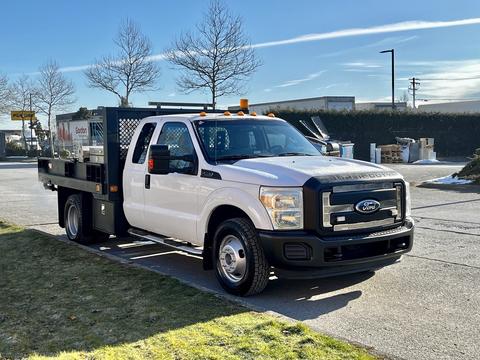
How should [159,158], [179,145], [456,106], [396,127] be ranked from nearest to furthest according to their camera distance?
A: [159,158] → [179,145] → [396,127] → [456,106]

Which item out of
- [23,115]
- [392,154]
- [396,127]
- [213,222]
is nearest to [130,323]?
[213,222]

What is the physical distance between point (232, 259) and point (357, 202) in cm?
142

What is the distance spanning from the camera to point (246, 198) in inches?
224

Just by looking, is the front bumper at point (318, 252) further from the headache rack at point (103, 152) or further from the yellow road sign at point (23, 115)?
the yellow road sign at point (23, 115)

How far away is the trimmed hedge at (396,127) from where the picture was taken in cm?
3506

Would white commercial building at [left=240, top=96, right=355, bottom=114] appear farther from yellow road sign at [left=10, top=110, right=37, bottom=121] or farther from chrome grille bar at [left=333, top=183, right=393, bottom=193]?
chrome grille bar at [left=333, top=183, right=393, bottom=193]

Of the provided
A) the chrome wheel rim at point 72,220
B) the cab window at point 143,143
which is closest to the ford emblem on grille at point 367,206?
the cab window at point 143,143

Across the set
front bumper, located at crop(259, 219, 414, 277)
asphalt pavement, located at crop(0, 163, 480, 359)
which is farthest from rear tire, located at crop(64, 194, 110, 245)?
front bumper, located at crop(259, 219, 414, 277)

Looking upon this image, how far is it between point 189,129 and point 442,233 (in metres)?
5.03

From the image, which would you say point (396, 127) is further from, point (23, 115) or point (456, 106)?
point (23, 115)

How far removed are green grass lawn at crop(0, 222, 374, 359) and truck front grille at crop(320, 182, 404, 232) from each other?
118 cm

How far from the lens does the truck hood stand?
550cm

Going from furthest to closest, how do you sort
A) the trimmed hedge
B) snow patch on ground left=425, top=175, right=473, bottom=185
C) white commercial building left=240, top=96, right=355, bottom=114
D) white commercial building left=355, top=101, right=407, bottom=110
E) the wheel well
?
white commercial building left=355, top=101, right=407, bottom=110 → white commercial building left=240, top=96, right=355, bottom=114 → the trimmed hedge → snow patch on ground left=425, top=175, right=473, bottom=185 → the wheel well

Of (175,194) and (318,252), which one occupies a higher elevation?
(175,194)
